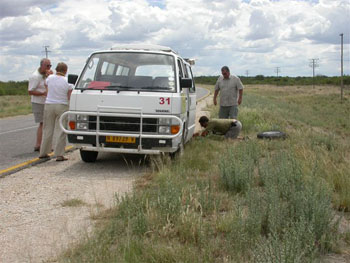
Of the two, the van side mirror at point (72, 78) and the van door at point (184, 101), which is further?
the van door at point (184, 101)

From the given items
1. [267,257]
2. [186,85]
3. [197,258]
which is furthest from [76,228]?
[186,85]

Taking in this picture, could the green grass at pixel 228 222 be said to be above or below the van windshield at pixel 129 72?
below

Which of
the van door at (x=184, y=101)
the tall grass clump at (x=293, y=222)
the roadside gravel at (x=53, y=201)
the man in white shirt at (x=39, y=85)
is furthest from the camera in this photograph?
the man in white shirt at (x=39, y=85)

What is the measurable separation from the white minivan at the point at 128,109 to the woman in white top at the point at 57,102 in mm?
622

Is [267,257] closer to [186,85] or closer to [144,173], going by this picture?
[144,173]

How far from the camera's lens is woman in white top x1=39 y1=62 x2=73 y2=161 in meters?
9.23

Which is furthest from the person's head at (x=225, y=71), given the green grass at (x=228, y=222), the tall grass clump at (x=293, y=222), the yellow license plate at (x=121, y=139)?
the tall grass clump at (x=293, y=222)

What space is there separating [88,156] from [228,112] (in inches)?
190

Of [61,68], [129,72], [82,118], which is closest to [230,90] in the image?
[129,72]

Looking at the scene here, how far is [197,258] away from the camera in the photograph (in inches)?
154

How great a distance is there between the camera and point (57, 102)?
929 centimetres

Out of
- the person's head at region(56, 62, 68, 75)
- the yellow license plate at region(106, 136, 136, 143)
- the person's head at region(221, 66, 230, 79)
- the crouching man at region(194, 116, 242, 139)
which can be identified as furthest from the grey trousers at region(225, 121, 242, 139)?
the person's head at region(56, 62, 68, 75)

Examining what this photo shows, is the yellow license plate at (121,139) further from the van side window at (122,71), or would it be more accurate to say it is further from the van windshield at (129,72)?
the van side window at (122,71)

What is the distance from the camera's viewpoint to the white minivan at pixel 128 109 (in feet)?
26.5
